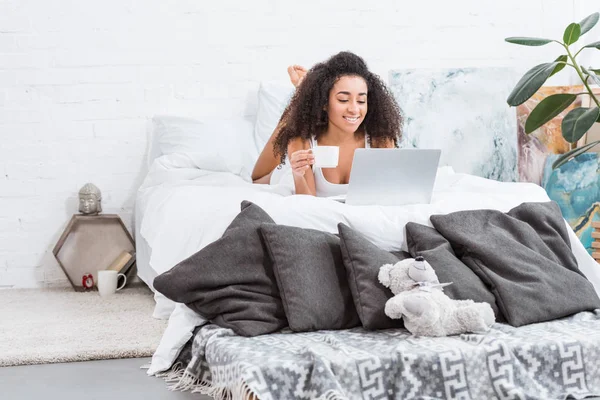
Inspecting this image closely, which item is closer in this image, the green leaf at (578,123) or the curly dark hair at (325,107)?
the green leaf at (578,123)

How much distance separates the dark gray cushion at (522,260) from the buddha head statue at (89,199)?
2016 millimetres

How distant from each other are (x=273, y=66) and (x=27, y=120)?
48.2 inches

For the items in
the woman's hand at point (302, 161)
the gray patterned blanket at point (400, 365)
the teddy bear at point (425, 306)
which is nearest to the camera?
the gray patterned blanket at point (400, 365)

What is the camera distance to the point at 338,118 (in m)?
2.98

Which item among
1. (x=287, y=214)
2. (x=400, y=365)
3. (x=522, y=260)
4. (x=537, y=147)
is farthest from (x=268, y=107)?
(x=400, y=365)

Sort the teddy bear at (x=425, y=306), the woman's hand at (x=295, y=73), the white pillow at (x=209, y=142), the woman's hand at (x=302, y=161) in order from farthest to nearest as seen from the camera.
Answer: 1. the white pillow at (x=209, y=142)
2. the woman's hand at (x=295, y=73)
3. the woman's hand at (x=302, y=161)
4. the teddy bear at (x=425, y=306)

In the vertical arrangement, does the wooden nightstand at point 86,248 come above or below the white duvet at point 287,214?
below

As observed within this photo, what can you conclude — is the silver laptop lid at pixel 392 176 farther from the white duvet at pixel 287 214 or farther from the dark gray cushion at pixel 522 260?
the dark gray cushion at pixel 522 260

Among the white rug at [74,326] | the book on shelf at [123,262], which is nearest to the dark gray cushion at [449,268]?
the white rug at [74,326]

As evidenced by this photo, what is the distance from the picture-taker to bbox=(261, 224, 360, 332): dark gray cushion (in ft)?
7.02

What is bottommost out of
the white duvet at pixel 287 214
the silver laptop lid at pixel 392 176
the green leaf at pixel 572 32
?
the white duvet at pixel 287 214

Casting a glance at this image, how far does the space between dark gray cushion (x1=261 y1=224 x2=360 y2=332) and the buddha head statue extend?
6.25 feet

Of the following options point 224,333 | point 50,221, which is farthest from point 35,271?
point 224,333

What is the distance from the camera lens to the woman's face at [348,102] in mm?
2959
